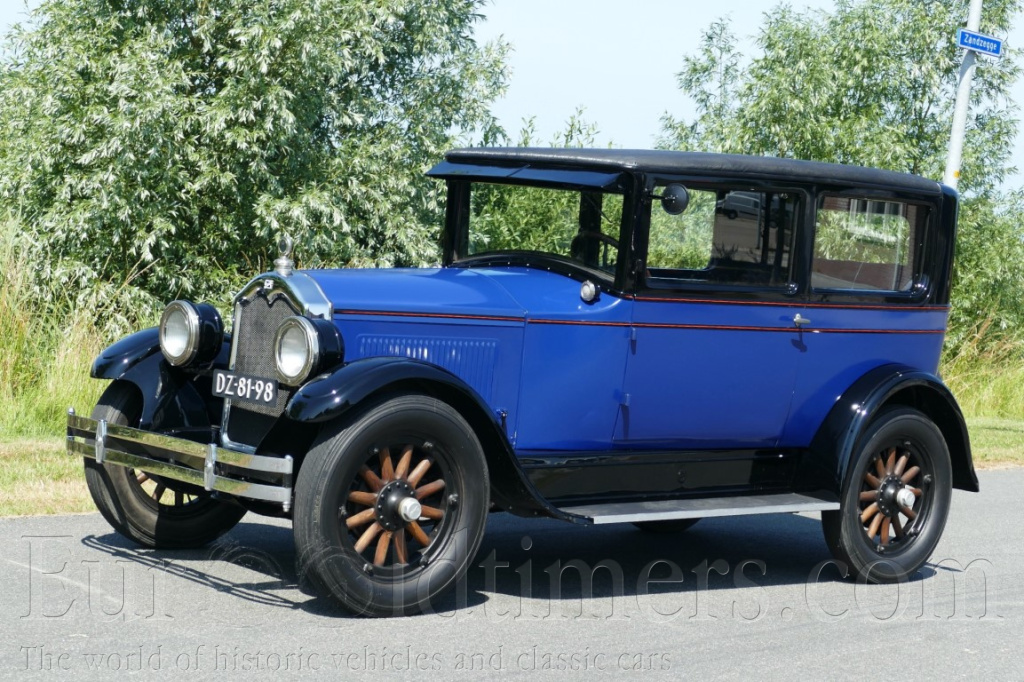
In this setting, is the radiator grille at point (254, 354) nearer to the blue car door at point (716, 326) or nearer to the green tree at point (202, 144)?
the blue car door at point (716, 326)

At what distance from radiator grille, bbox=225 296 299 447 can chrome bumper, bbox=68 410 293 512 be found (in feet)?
1.22

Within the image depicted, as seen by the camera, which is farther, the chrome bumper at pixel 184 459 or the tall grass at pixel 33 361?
the tall grass at pixel 33 361

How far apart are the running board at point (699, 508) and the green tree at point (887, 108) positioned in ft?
38.6

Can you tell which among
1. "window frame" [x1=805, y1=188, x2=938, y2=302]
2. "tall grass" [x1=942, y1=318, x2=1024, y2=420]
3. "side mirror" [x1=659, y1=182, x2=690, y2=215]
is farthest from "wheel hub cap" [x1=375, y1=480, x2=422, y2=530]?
"tall grass" [x1=942, y1=318, x2=1024, y2=420]

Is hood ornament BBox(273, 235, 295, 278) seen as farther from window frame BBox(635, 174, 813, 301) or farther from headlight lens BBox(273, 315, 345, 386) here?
window frame BBox(635, 174, 813, 301)

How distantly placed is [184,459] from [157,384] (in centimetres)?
78

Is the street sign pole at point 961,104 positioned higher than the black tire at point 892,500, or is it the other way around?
the street sign pole at point 961,104

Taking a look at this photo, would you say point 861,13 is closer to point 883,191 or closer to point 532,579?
point 883,191

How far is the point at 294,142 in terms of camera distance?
1573 cm

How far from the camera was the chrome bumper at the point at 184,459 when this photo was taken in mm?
4766

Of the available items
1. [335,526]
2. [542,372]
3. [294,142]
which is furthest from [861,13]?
[335,526]

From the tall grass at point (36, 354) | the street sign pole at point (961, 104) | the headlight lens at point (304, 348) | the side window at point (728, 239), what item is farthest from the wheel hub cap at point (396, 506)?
the street sign pole at point (961, 104)

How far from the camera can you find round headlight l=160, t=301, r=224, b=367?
561cm

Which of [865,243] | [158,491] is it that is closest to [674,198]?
[865,243]
